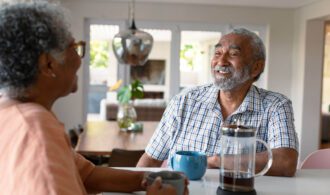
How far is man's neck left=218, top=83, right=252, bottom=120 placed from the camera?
5.74ft

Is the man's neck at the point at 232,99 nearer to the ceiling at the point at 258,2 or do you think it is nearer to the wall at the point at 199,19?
the ceiling at the point at 258,2

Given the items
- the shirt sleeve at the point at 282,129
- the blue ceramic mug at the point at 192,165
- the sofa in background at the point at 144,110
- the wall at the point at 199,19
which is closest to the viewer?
the blue ceramic mug at the point at 192,165

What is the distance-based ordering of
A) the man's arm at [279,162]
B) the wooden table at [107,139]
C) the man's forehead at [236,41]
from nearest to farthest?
the man's arm at [279,162]
the man's forehead at [236,41]
the wooden table at [107,139]

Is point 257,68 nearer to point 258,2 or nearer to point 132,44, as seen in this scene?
point 132,44

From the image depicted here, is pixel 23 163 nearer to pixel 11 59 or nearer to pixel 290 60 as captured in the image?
pixel 11 59

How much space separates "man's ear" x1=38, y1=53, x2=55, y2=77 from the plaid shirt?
87 centimetres

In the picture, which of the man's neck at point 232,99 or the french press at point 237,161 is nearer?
the french press at point 237,161

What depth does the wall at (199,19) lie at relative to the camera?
569cm

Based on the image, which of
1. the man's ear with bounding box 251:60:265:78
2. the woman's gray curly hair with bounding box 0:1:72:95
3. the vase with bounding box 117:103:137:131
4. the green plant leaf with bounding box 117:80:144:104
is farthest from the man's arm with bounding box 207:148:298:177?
the green plant leaf with bounding box 117:80:144:104

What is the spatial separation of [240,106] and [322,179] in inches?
21.2

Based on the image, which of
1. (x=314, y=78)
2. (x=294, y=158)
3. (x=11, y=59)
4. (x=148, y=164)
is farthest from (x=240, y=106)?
(x=314, y=78)

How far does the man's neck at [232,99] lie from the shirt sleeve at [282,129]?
7.2 inches

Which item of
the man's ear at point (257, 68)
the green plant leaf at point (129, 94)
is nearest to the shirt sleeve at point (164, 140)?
the man's ear at point (257, 68)

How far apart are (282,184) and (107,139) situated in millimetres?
2089
